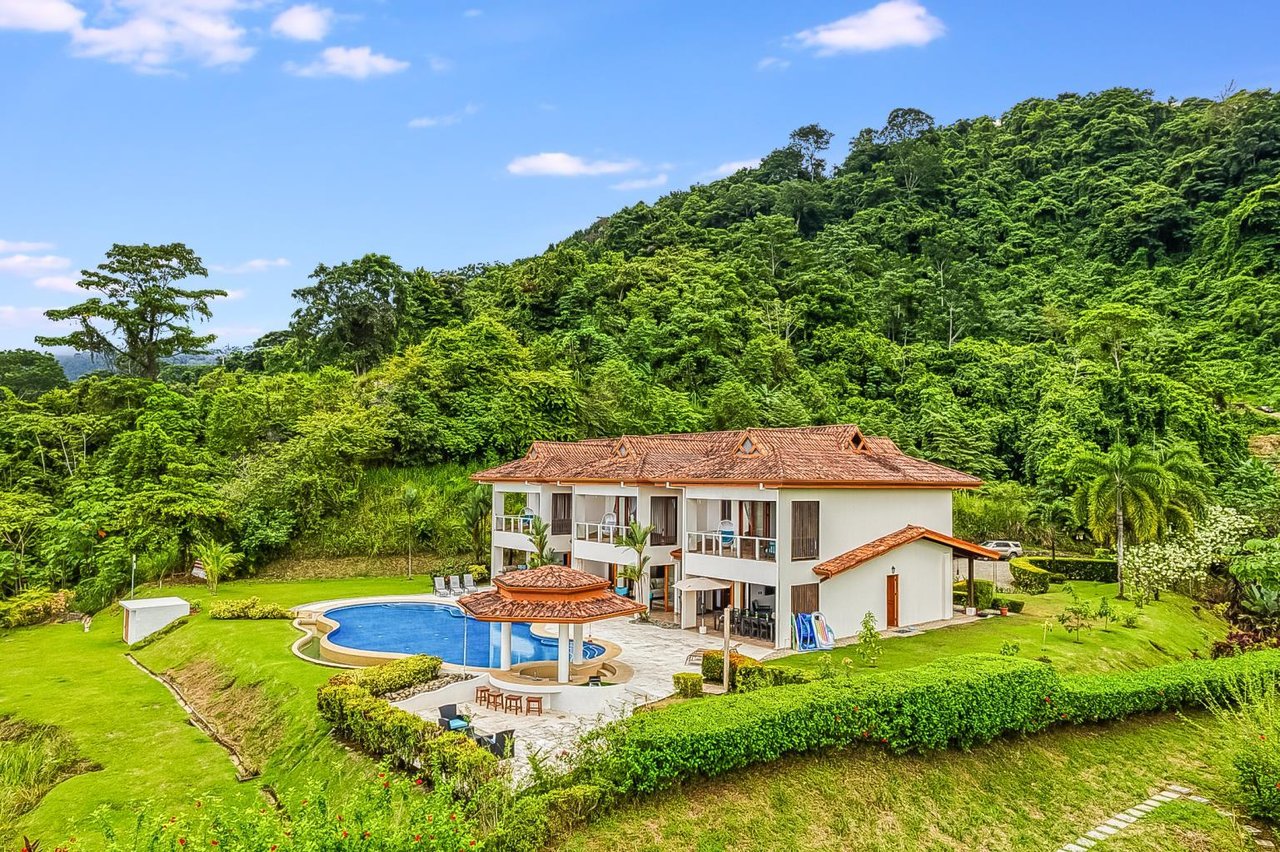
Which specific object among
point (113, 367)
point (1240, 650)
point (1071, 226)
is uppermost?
point (1071, 226)

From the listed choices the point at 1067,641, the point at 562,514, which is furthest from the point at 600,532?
the point at 1067,641

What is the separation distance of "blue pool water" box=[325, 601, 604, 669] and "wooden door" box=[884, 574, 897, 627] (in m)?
7.82

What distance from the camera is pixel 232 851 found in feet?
21.0

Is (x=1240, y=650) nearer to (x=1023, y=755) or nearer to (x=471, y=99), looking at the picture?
(x=1023, y=755)

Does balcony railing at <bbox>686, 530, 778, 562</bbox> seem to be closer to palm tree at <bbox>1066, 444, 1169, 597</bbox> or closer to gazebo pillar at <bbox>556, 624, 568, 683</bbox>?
gazebo pillar at <bbox>556, 624, 568, 683</bbox>

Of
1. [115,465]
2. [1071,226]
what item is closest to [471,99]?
[115,465]

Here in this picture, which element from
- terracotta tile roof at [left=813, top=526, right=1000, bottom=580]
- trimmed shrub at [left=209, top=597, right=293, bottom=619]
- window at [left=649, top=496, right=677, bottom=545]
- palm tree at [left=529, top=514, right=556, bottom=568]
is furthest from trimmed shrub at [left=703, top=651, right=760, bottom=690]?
trimmed shrub at [left=209, top=597, right=293, bottom=619]

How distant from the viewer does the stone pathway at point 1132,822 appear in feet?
34.2

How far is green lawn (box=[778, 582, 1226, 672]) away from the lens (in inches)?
672

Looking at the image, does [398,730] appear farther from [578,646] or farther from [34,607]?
[34,607]

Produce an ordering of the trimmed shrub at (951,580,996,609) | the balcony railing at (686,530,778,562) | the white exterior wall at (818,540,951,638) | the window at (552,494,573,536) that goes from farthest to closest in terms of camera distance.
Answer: the window at (552,494,573,536) < the trimmed shrub at (951,580,996,609) < the white exterior wall at (818,540,951,638) < the balcony railing at (686,530,778,562)

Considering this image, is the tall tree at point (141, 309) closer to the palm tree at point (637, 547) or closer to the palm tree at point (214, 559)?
the palm tree at point (214, 559)

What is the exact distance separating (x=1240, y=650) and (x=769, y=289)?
37.5 metres

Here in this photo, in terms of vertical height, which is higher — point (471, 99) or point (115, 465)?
point (471, 99)
